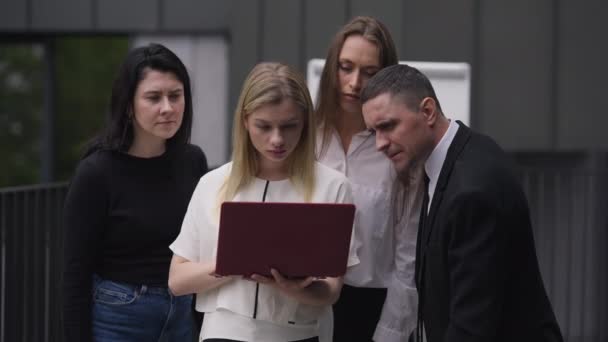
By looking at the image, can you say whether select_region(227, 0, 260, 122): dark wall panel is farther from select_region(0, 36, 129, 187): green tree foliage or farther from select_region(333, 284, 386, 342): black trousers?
select_region(333, 284, 386, 342): black trousers

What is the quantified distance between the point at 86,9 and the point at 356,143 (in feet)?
13.8

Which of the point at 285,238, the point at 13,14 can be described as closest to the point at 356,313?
the point at 285,238

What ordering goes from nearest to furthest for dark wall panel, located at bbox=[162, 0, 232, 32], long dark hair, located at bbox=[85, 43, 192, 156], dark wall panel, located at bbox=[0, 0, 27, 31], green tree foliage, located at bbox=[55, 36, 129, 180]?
long dark hair, located at bbox=[85, 43, 192, 156] < dark wall panel, located at bbox=[162, 0, 232, 32] < dark wall panel, located at bbox=[0, 0, 27, 31] < green tree foliage, located at bbox=[55, 36, 129, 180]

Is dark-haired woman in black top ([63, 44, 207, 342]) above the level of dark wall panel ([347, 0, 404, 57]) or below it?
below

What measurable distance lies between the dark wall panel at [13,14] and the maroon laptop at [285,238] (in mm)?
4958

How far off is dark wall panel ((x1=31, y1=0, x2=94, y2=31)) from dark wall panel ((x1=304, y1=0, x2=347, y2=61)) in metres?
1.63

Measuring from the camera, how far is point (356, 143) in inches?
119

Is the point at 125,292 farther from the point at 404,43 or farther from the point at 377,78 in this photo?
the point at 404,43

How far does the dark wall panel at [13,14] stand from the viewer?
6.81 metres

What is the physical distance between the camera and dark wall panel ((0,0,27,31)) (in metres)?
6.81

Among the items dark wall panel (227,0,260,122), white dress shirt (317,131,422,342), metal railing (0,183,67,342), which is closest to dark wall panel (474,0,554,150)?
dark wall panel (227,0,260,122)

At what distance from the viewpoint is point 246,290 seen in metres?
2.53

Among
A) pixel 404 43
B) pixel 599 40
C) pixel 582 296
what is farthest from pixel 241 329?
pixel 599 40

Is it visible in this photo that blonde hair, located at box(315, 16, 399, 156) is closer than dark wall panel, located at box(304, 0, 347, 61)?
Yes
